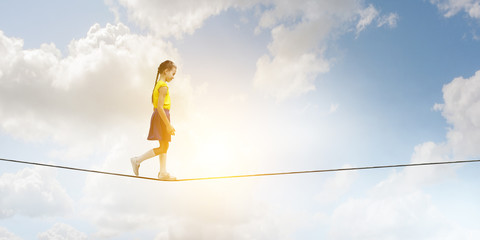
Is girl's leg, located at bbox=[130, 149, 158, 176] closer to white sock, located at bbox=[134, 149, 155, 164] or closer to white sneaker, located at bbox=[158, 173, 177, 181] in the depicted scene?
white sock, located at bbox=[134, 149, 155, 164]

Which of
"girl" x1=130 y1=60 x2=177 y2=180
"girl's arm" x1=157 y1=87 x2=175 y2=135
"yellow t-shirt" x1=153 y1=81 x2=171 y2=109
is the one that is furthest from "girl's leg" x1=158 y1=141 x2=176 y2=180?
"yellow t-shirt" x1=153 y1=81 x2=171 y2=109

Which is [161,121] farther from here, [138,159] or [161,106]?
[138,159]

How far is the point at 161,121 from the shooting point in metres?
6.43

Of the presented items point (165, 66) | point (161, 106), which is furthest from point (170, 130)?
point (165, 66)

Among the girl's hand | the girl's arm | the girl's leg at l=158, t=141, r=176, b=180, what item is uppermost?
the girl's arm

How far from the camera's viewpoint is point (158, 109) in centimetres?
625

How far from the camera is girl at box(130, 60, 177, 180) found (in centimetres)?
630

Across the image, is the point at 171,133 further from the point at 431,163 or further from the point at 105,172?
the point at 431,163

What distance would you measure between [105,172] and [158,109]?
1378 mm

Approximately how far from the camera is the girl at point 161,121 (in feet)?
20.7

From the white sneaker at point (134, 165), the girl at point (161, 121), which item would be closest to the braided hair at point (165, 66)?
the girl at point (161, 121)

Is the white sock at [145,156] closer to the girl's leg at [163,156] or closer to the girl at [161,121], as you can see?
the girl at [161,121]

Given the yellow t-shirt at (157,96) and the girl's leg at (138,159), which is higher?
the yellow t-shirt at (157,96)

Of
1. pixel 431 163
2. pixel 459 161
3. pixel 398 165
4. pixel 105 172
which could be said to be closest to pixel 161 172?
pixel 105 172
